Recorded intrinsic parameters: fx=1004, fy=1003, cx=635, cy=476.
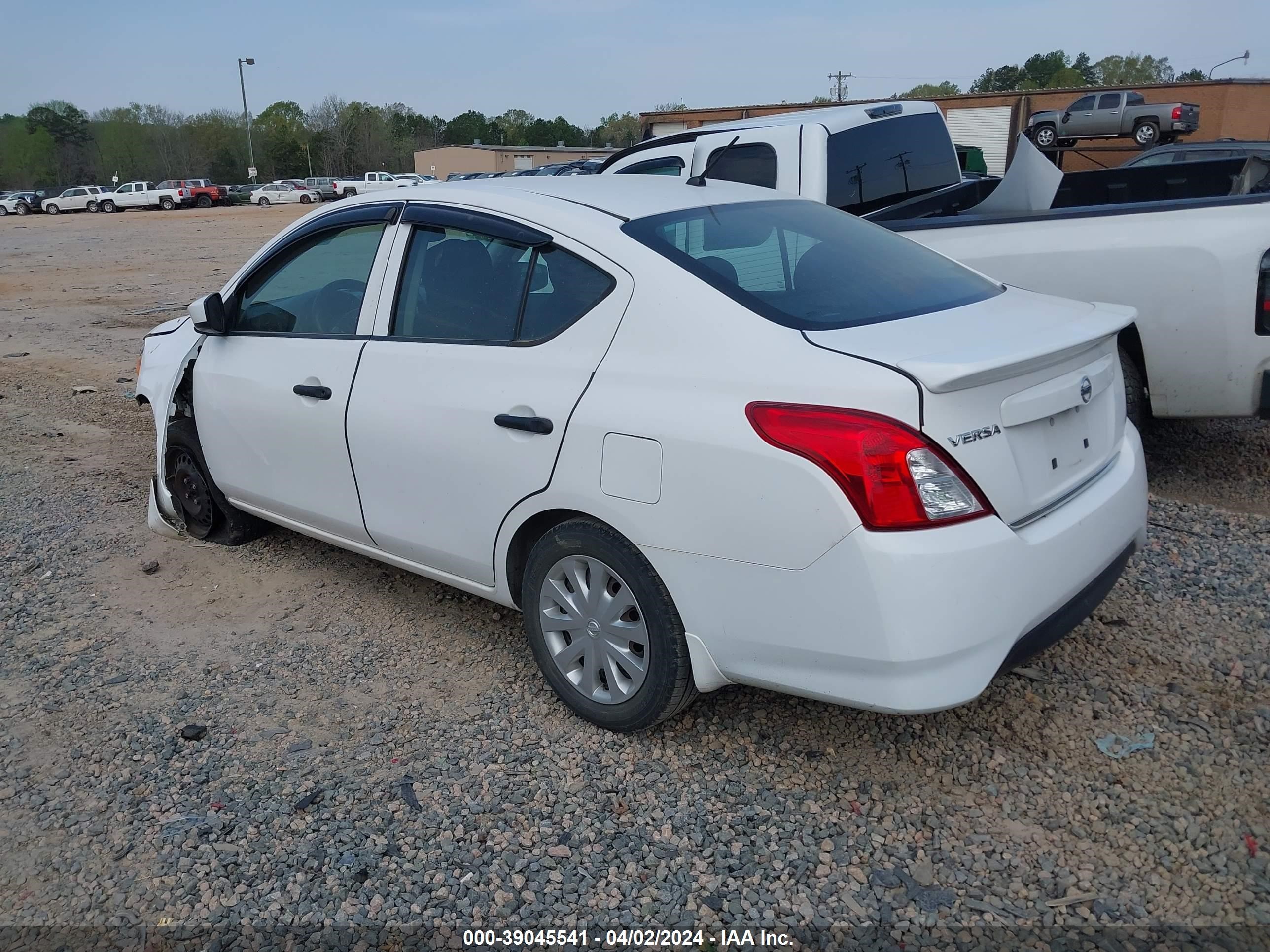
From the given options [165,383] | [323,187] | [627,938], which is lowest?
[627,938]

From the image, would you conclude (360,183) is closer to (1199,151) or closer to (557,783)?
(1199,151)

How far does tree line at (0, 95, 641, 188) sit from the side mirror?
315 ft

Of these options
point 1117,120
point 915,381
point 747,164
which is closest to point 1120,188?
point 747,164

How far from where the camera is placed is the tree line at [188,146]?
9269 centimetres

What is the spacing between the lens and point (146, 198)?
5034 cm

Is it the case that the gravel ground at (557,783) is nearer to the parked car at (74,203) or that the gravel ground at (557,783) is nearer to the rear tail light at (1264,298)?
the rear tail light at (1264,298)

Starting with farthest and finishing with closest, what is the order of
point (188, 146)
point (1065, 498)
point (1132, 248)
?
point (188, 146) → point (1132, 248) → point (1065, 498)

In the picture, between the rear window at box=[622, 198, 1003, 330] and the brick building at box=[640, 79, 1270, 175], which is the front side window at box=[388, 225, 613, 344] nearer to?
the rear window at box=[622, 198, 1003, 330]

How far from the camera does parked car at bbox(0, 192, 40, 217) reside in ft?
170

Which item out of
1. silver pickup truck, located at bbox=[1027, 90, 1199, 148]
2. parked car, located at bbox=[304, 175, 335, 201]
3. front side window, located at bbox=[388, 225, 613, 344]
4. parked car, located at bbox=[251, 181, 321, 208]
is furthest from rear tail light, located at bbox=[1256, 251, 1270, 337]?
parked car, located at bbox=[251, 181, 321, 208]

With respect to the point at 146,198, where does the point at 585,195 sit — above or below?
below

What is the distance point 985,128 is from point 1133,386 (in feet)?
117

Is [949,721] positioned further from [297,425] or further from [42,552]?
[42,552]

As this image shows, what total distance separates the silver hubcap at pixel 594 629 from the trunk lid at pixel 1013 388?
3.17 feet
